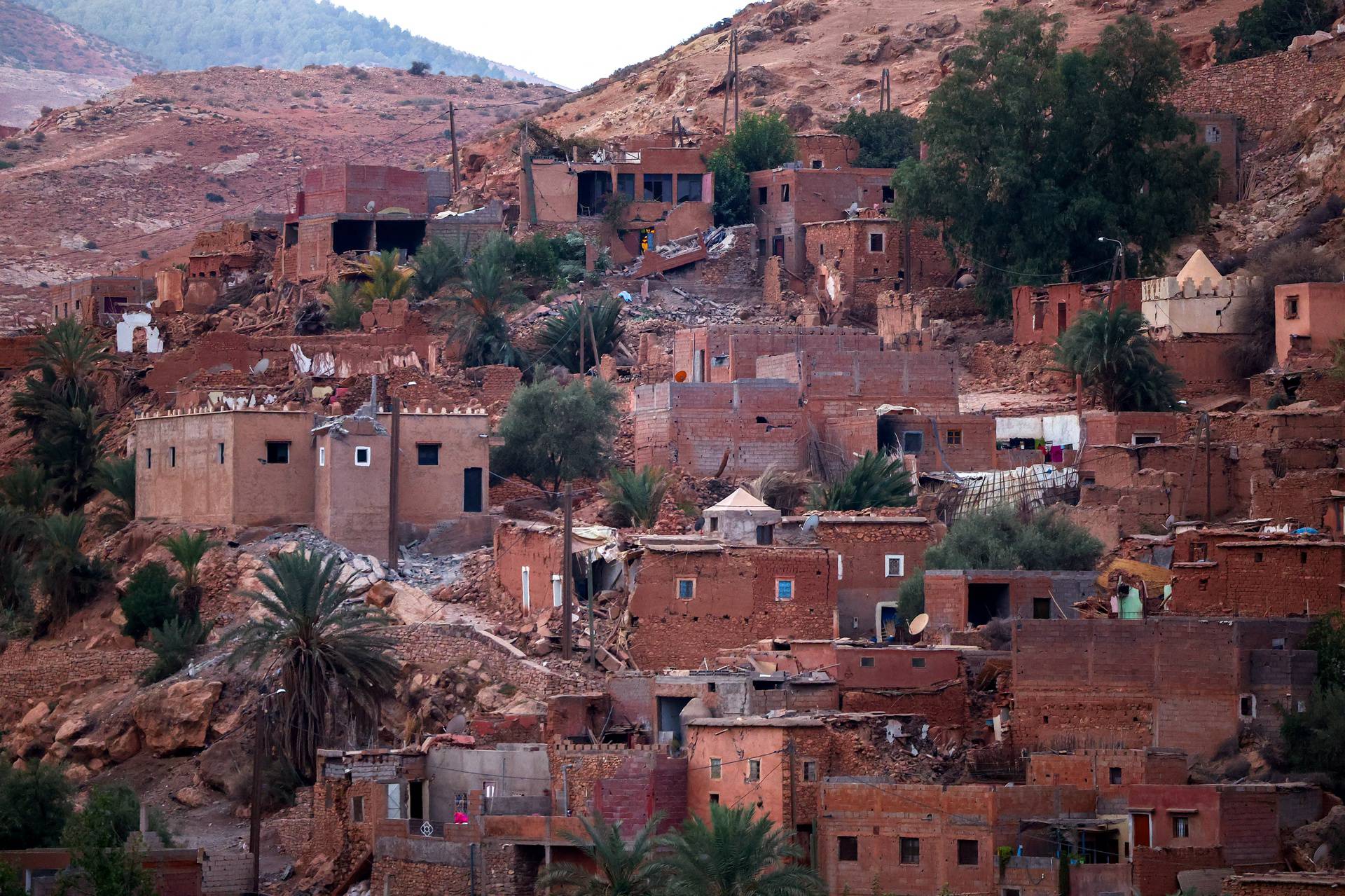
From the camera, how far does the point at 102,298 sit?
188 feet

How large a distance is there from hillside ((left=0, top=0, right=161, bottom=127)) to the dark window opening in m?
82.3

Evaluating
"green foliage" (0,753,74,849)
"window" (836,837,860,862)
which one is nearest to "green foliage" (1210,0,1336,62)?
"window" (836,837,860,862)

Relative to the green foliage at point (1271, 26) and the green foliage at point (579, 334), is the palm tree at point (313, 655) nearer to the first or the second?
the green foliage at point (579, 334)

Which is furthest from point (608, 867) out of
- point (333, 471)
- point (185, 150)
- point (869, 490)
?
point (185, 150)

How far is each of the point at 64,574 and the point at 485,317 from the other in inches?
458

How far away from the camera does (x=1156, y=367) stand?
1747 inches

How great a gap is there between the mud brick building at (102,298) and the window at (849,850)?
30.7 m

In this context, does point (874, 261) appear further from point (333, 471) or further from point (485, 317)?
point (333, 471)

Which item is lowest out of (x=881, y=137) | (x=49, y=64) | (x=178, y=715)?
(x=178, y=715)

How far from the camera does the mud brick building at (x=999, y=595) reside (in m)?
34.5

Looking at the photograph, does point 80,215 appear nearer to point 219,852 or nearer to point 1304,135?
point 1304,135

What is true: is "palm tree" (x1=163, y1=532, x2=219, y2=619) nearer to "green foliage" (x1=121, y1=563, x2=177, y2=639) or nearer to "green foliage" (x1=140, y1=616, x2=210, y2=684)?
"green foliage" (x1=121, y1=563, x2=177, y2=639)

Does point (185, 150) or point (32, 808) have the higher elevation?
point (185, 150)

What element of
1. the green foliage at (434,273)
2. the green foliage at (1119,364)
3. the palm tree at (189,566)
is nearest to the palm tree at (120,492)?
the palm tree at (189,566)
